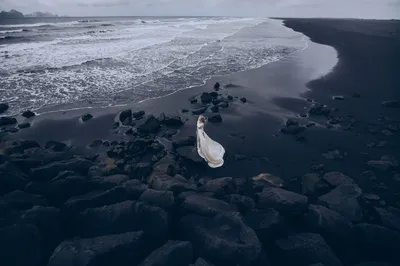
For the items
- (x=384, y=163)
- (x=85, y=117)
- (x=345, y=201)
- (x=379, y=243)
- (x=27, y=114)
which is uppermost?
(x=27, y=114)

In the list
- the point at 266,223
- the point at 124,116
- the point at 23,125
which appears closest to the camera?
the point at 266,223

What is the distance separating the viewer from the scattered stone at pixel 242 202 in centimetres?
597

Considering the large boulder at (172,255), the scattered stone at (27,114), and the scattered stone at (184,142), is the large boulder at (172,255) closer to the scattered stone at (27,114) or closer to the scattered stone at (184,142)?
the scattered stone at (184,142)

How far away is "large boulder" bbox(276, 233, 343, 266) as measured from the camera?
15.6 feet

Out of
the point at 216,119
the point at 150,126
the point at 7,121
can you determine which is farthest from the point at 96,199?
the point at 7,121

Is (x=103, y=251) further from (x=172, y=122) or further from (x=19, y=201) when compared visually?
(x=172, y=122)

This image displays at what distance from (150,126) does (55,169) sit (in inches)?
148

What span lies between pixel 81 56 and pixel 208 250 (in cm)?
2219

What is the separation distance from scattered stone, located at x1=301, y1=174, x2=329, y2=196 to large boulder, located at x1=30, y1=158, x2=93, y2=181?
5519 millimetres

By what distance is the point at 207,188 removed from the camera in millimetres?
6699

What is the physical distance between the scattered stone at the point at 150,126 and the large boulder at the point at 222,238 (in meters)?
4.93

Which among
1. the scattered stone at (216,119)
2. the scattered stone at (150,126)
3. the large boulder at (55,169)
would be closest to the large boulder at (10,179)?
the large boulder at (55,169)

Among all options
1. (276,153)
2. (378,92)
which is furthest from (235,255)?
(378,92)

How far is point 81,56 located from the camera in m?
23.0
